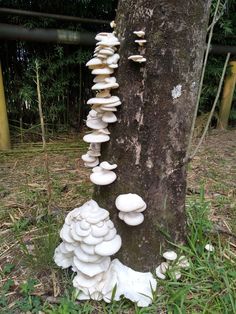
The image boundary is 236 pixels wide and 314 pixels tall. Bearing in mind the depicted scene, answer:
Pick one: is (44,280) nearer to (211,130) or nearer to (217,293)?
(217,293)

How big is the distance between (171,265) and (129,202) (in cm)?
37

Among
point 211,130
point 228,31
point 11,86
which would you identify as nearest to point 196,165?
point 211,130

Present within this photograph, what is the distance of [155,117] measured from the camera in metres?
1.18

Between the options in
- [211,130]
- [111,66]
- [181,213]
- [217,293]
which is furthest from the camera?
[211,130]

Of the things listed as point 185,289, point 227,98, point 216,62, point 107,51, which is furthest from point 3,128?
point 227,98

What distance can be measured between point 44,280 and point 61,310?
0.72ft

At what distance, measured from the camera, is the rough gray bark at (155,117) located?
3.65 feet

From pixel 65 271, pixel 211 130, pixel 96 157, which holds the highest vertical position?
pixel 96 157

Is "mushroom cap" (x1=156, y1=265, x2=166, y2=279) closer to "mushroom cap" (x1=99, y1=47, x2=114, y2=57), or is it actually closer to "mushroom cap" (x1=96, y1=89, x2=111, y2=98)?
"mushroom cap" (x1=96, y1=89, x2=111, y2=98)

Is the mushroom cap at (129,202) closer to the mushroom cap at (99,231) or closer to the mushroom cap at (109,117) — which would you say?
the mushroom cap at (99,231)

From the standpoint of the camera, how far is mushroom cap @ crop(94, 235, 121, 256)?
1095 mm

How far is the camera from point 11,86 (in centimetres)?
311

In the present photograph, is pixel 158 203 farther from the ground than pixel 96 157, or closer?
closer

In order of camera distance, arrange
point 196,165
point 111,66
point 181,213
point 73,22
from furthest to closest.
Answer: point 73,22 → point 196,165 → point 181,213 → point 111,66
